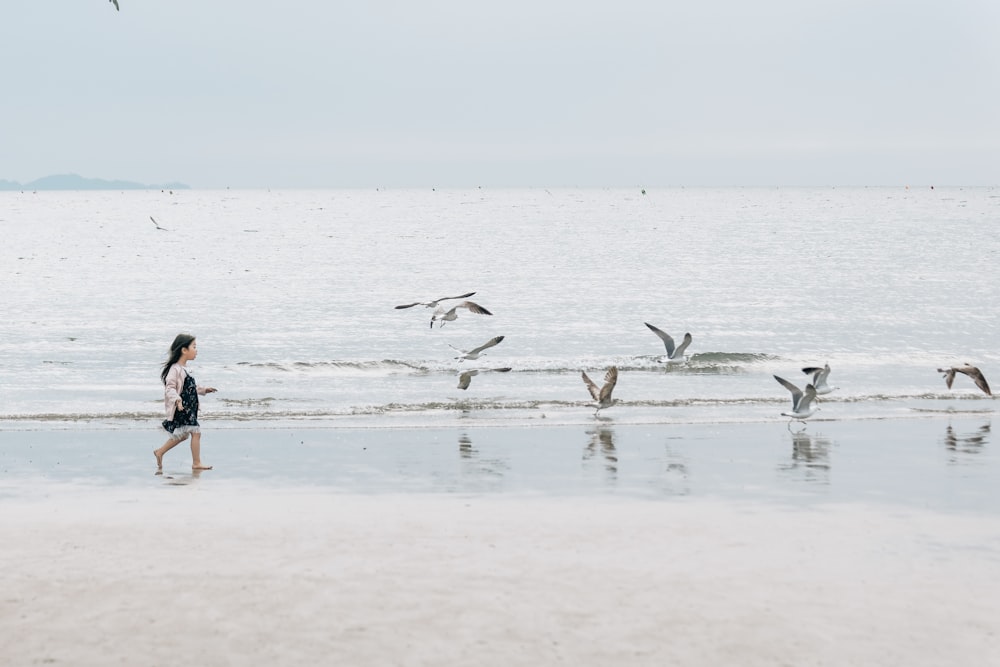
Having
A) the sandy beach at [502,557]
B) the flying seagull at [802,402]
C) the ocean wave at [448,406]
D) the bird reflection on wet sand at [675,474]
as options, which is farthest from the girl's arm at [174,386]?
the flying seagull at [802,402]

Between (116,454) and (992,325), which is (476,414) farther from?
(992,325)

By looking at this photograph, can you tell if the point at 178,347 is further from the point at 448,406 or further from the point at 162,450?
the point at 448,406

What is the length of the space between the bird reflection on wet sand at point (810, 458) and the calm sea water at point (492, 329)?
2322mm

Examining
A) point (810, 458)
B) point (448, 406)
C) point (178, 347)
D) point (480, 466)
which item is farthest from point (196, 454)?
point (448, 406)

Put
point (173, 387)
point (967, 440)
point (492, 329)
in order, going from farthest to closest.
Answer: point (492, 329)
point (967, 440)
point (173, 387)

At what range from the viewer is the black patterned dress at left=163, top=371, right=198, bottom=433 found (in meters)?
13.7

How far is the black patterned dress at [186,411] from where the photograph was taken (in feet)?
44.8

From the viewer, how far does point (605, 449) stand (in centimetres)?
1493

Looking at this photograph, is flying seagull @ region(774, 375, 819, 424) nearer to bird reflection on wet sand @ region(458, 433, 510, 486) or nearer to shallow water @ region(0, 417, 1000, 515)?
shallow water @ region(0, 417, 1000, 515)

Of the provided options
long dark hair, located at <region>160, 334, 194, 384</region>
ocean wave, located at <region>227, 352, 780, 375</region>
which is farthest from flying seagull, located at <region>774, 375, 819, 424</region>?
ocean wave, located at <region>227, 352, 780, 375</region>

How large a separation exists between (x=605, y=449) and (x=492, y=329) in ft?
75.1

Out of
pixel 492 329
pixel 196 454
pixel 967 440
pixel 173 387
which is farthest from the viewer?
pixel 492 329

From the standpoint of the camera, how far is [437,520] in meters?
10.5

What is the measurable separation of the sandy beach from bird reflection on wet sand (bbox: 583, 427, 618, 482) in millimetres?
88
